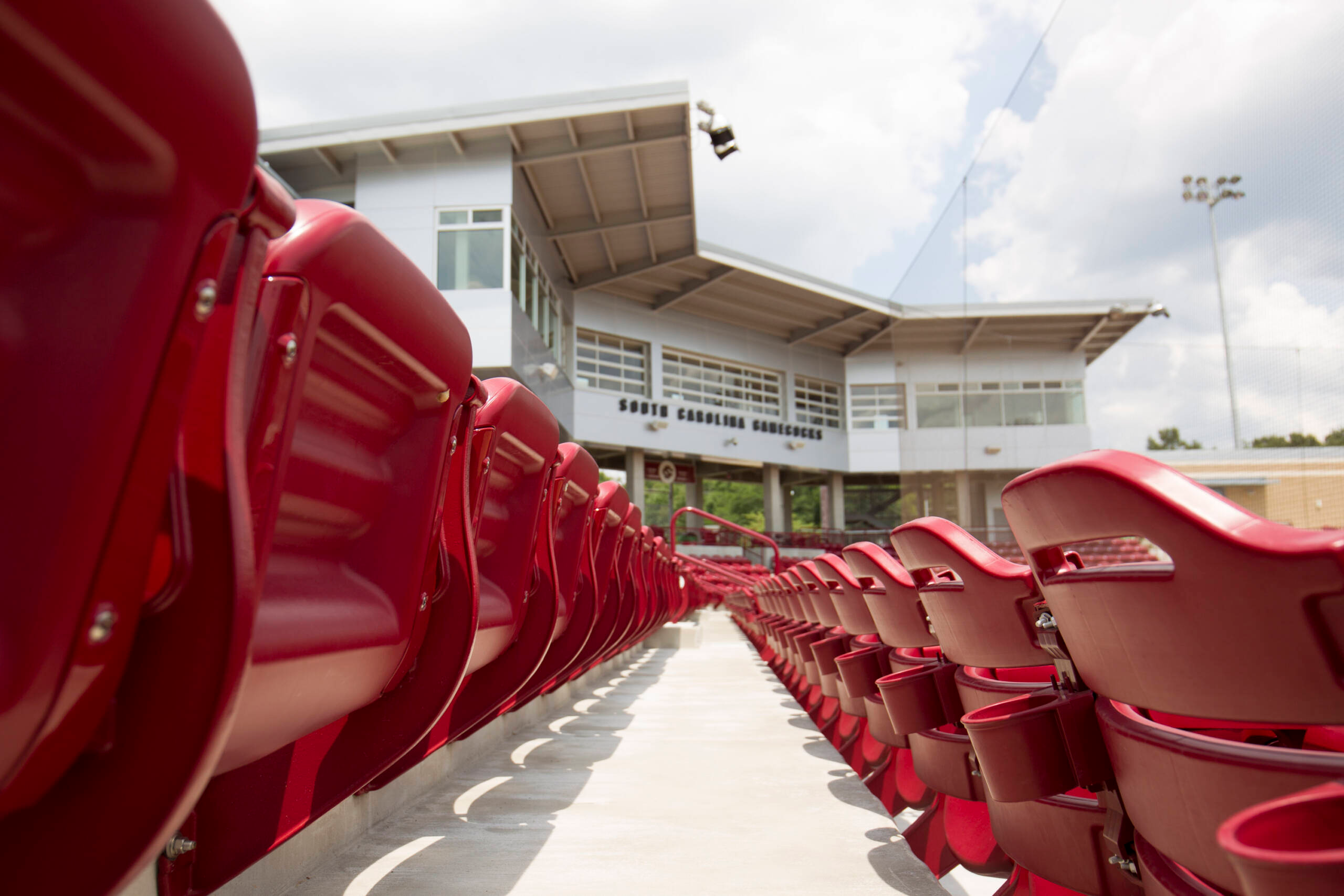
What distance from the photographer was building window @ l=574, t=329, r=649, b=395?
948 inches

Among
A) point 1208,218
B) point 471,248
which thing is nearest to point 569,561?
point 1208,218

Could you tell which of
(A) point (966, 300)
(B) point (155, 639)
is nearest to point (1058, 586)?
(B) point (155, 639)

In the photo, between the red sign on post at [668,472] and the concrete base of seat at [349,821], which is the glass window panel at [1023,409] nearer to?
the red sign on post at [668,472]

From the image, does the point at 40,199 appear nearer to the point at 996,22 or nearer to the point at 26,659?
the point at 26,659

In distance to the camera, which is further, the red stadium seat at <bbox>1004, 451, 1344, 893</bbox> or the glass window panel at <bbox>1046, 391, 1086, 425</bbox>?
the glass window panel at <bbox>1046, 391, 1086, 425</bbox>

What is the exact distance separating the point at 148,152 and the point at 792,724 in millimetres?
3298

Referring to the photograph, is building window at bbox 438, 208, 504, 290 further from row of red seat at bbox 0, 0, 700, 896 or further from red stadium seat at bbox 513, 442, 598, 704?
row of red seat at bbox 0, 0, 700, 896

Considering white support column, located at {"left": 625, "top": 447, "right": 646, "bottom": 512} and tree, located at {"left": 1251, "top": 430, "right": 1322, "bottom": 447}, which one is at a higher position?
white support column, located at {"left": 625, "top": 447, "right": 646, "bottom": 512}

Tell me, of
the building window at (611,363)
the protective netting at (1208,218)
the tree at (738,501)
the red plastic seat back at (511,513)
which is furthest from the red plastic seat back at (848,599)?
the tree at (738,501)

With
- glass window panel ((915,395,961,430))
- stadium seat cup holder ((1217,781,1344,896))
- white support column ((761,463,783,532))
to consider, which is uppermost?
glass window panel ((915,395,961,430))

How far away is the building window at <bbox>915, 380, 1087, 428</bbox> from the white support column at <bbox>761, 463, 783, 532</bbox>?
6.99 meters

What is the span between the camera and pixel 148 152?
446 millimetres

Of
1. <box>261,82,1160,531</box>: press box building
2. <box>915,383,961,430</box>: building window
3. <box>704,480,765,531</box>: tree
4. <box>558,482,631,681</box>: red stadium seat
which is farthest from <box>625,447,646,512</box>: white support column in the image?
<box>704,480,765,531</box>: tree

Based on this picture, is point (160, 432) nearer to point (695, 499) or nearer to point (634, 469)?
point (634, 469)
